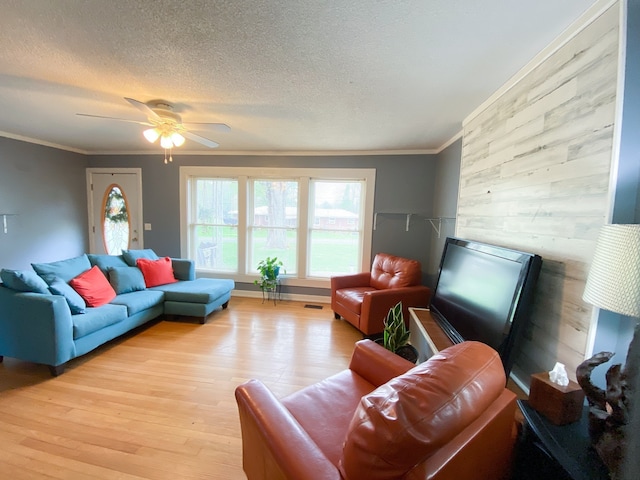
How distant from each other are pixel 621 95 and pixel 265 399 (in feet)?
6.18

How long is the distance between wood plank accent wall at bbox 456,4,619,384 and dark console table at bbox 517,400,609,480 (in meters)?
0.36

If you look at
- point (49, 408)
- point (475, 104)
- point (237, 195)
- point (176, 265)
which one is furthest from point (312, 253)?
point (49, 408)

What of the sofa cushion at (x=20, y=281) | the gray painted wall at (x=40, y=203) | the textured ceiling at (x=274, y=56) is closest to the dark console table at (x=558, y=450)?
the textured ceiling at (x=274, y=56)

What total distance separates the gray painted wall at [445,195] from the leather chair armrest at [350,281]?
0.90 metres

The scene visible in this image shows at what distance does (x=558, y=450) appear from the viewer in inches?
33.9

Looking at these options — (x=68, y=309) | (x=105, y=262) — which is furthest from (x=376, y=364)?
(x=105, y=262)

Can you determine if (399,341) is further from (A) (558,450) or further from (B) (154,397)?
(B) (154,397)

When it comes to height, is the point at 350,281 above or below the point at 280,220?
below

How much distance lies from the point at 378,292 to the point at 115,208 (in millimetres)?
4708

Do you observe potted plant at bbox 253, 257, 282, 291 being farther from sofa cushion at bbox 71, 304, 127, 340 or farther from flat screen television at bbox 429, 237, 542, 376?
flat screen television at bbox 429, 237, 542, 376

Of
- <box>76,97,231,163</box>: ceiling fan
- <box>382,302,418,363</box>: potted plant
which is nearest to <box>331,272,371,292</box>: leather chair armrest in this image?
<box>382,302,418,363</box>: potted plant

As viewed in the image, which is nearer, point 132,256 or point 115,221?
point 132,256

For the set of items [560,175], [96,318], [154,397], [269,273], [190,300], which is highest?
[560,175]

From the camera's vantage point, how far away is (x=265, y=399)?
110 cm
